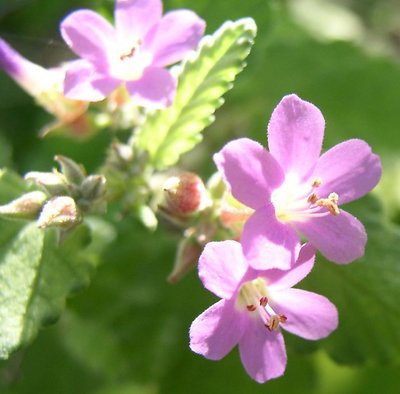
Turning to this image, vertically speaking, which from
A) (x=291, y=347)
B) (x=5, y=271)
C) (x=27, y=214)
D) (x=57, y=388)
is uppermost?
(x=27, y=214)

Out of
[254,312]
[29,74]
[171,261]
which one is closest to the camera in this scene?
[254,312]

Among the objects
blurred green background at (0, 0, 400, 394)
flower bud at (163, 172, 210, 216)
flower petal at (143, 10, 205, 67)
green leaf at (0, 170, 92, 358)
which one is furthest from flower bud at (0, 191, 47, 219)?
blurred green background at (0, 0, 400, 394)

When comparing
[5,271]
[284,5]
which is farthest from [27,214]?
[284,5]

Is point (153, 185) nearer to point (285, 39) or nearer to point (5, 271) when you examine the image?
point (5, 271)

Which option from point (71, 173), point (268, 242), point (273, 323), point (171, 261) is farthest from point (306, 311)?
point (171, 261)

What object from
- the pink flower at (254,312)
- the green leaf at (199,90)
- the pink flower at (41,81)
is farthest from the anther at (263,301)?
the pink flower at (41,81)

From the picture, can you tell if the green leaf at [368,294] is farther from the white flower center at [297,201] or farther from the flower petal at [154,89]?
the flower petal at [154,89]

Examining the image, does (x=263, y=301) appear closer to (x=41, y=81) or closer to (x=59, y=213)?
(x=59, y=213)
